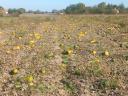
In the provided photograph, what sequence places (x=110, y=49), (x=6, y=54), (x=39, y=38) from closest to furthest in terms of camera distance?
(x=6, y=54) → (x=110, y=49) → (x=39, y=38)

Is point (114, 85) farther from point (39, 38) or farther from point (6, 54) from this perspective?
point (39, 38)

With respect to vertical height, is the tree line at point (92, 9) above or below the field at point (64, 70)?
below

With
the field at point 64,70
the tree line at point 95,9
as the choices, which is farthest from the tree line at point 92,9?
the field at point 64,70

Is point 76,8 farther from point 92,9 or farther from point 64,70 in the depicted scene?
point 64,70

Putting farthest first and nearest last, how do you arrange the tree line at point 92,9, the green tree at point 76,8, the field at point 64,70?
1. the green tree at point 76,8
2. the tree line at point 92,9
3. the field at point 64,70

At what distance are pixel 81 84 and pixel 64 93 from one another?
538 mm

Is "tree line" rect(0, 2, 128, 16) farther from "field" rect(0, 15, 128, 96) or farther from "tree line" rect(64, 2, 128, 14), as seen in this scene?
"field" rect(0, 15, 128, 96)

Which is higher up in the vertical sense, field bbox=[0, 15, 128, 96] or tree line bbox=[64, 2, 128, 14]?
field bbox=[0, 15, 128, 96]

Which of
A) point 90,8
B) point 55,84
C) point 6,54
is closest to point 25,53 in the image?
point 6,54

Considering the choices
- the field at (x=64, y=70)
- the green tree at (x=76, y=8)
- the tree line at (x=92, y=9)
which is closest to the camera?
the field at (x=64, y=70)

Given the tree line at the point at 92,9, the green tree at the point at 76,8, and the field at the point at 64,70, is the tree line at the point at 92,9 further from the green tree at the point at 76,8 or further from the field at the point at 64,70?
the field at the point at 64,70

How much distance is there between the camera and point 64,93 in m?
8.32

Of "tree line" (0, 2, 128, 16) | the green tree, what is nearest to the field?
"tree line" (0, 2, 128, 16)

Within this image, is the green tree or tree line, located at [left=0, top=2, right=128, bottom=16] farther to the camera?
the green tree
